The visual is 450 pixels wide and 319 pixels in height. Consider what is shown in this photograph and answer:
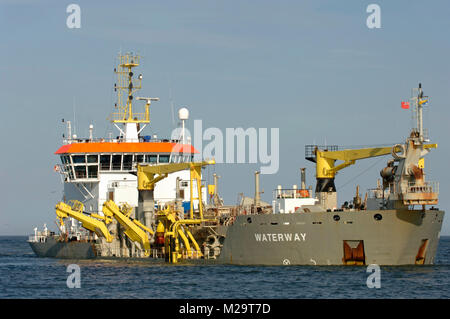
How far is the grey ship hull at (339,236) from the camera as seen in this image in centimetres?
3781

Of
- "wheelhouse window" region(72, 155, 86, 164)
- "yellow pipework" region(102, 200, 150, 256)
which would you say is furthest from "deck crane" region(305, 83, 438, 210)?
"wheelhouse window" region(72, 155, 86, 164)

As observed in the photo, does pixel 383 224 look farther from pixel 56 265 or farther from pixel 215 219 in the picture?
pixel 56 265

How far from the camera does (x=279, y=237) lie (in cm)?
3981

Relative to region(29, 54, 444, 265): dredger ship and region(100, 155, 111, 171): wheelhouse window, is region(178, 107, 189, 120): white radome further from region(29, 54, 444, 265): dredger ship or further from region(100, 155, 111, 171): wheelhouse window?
region(100, 155, 111, 171): wheelhouse window

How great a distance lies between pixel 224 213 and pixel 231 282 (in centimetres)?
1043

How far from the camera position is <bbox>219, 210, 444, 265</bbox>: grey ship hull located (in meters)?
37.8

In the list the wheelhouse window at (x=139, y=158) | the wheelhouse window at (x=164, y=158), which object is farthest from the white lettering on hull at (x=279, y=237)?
the wheelhouse window at (x=139, y=158)

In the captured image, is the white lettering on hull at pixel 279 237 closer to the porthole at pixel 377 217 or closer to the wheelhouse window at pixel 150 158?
the porthole at pixel 377 217

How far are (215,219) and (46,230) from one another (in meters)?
22.6

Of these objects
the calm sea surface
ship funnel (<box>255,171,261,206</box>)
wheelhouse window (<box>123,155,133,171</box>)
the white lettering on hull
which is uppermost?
wheelhouse window (<box>123,155,133,171</box>)

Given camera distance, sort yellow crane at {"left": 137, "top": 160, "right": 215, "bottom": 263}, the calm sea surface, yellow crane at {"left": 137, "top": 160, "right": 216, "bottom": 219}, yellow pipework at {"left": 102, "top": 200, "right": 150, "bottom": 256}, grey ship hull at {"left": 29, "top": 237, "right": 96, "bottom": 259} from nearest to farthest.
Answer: the calm sea surface < yellow crane at {"left": 137, "top": 160, "right": 215, "bottom": 263} < yellow crane at {"left": 137, "top": 160, "right": 216, "bottom": 219} < yellow pipework at {"left": 102, "top": 200, "right": 150, "bottom": 256} < grey ship hull at {"left": 29, "top": 237, "right": 96, "bottom": 259}

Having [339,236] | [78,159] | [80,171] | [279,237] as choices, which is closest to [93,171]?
[80,171]

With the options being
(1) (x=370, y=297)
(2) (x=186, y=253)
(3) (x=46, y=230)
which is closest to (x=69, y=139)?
(3) (x=46, y=230)

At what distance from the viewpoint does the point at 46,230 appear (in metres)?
62.7
